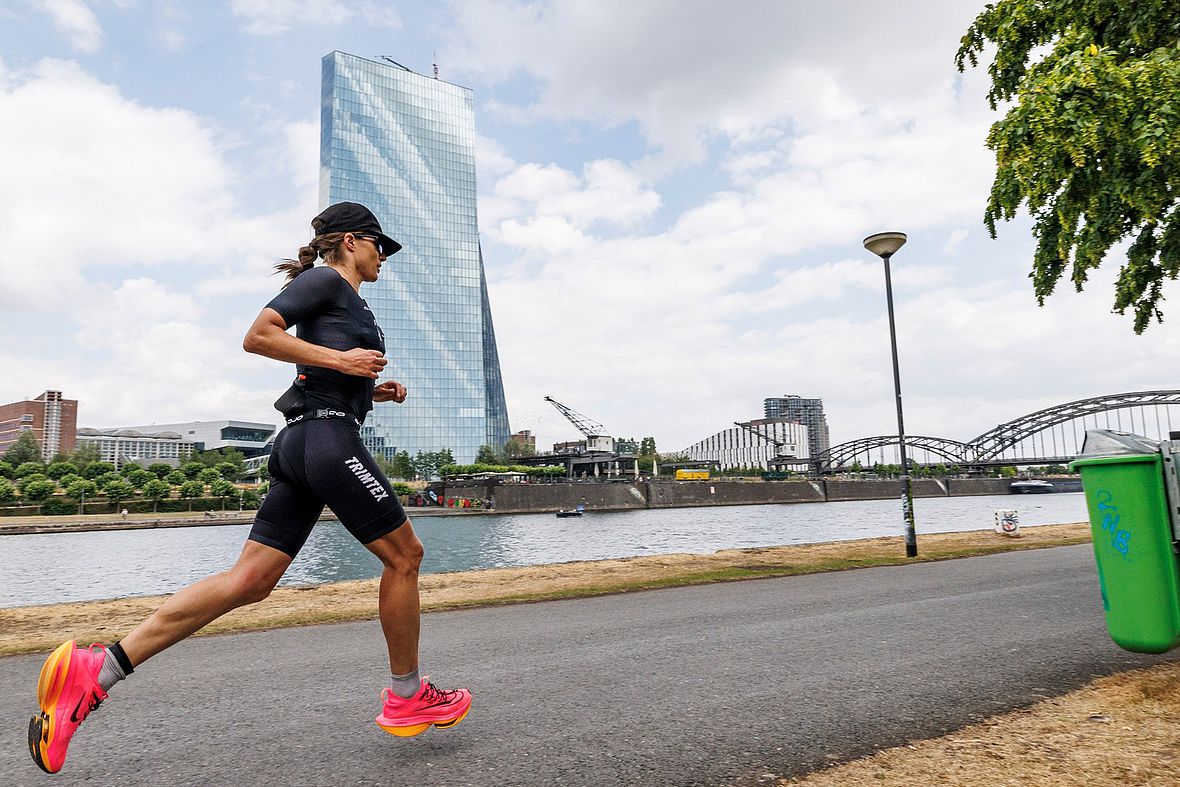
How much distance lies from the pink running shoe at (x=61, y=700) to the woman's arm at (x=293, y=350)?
1298 mm

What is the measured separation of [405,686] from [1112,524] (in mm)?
3770

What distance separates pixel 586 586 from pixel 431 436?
147 metres

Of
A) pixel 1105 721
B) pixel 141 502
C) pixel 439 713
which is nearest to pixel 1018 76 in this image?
pixel 1105 721

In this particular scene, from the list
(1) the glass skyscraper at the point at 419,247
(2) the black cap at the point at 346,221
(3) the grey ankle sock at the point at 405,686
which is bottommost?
(3) the grey ankle sock at the point at 405,686

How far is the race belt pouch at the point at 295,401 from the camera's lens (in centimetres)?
286

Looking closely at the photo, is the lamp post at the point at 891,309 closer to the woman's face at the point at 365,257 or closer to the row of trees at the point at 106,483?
the woman's face at the point at 365,257

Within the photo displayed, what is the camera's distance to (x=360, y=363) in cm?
280

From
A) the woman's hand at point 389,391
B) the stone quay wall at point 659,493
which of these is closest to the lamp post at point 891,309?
the woman's hand at point 389,391

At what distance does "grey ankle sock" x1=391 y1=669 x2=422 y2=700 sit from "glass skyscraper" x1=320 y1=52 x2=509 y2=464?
476 feet

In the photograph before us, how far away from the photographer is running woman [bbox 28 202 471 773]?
265cm

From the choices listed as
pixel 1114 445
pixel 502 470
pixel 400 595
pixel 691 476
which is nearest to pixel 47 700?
pixel 400 595

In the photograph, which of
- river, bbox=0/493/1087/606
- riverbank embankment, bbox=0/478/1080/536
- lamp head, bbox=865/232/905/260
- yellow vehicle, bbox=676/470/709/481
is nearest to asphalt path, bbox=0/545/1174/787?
lamp head, bbox=865/232/905/260

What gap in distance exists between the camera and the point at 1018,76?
27.4ft

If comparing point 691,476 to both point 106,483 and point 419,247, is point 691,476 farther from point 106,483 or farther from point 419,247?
point 106,483
